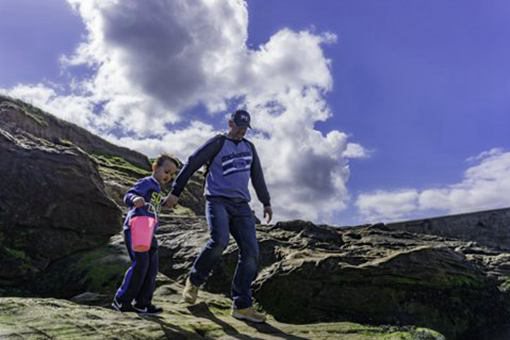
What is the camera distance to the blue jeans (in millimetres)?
5906

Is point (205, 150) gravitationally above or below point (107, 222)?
above

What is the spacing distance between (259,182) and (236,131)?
2.96ft

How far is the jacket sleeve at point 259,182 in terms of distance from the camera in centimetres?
688

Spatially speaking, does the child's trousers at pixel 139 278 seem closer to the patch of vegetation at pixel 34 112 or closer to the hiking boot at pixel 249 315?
the hiking boot at pixel 249 315

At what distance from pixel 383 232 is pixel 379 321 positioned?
4.08 meters

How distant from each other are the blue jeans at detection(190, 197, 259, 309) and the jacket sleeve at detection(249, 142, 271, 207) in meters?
0.63

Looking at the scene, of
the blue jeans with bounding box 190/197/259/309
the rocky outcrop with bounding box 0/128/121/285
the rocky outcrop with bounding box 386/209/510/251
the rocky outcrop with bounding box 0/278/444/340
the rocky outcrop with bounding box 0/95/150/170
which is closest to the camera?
the rocky outcrop with bounding box 0/278/444/340

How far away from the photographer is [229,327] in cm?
526

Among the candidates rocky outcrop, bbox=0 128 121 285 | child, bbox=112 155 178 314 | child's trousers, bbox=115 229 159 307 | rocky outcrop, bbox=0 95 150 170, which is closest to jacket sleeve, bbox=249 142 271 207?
child, bbox=112 155 178 314

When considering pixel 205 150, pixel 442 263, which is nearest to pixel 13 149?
pixel 205 150

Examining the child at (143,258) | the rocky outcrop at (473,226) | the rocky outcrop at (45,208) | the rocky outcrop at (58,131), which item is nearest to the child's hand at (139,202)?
the child at (143,258)

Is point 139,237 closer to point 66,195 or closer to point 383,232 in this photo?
point 66,195

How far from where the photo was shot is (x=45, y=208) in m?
8.02

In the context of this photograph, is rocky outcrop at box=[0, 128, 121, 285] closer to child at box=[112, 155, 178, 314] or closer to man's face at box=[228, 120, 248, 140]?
child at box=[112, 155, 178, 314]
